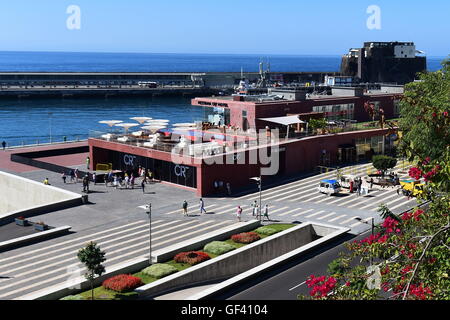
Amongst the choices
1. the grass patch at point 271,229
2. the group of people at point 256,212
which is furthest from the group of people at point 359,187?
the grass patch at point 271,229

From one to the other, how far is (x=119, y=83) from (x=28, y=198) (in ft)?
445

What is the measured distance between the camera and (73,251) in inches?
1187

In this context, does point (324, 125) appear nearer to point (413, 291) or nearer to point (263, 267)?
point (263, 267)

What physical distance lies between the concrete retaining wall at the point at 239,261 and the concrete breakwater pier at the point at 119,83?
12671 centimetres

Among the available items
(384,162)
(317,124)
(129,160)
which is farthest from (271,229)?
(317,124)

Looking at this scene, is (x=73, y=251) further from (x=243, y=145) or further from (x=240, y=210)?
(x=243, y=145)

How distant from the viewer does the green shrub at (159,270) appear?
26234 millimetres

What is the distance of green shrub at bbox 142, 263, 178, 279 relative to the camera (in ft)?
86.1

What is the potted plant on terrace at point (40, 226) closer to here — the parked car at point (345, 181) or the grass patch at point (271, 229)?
the grass patch at point (271, 229)

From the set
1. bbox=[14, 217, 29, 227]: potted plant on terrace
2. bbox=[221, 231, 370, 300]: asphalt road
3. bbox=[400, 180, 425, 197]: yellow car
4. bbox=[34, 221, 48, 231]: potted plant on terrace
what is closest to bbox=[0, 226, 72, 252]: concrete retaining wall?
bbox=[34, 221, 48, 231]: potted plant on terrace

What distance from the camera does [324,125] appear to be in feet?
Result: 181

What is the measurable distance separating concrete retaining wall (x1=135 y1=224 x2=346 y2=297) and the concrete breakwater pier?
127 meters

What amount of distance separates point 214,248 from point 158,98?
13496 cm

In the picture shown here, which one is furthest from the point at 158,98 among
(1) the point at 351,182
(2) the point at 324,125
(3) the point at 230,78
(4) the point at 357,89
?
(1) the point at 351,182
